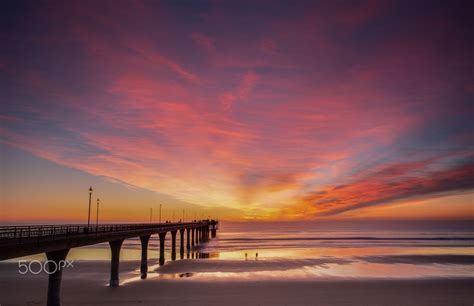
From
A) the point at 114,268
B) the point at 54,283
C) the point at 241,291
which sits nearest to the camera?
the point at 54,283

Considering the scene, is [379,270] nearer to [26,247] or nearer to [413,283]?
[413,283]

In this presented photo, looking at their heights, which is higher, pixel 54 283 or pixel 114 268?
pixel 54 283

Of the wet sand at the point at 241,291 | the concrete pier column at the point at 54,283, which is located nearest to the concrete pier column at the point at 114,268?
the wet sand at the point at 241,291

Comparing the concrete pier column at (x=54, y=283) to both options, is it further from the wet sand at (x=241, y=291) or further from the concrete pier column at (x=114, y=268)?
the concrete pier column at (x=114, y=268)

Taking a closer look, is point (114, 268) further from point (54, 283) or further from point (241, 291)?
point (241, 291)

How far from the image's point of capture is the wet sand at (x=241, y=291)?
29.5 metres

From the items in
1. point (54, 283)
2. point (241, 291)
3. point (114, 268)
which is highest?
point (54, 283)

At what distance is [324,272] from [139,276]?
22.3 meters

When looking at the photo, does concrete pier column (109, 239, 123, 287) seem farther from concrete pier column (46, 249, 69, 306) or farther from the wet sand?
concrete pier column (46, 249, 69, 306)

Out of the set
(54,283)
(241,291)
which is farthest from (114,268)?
(241,291)

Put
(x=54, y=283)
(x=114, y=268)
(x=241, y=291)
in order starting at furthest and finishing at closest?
(x=114, y=268) → (x=241, y=291) → (x=54, y=283)

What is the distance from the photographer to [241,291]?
33062 millimetres

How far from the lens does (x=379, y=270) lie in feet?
155

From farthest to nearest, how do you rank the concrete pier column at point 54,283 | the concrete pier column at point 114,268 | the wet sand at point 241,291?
1. the concrete pier column at point 114,268
2. the wet sand at point 241,291
3. the concrete pier column at point 54,283
